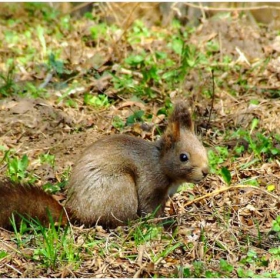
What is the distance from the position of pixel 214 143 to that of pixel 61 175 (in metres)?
1.49

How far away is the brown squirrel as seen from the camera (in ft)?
17.4

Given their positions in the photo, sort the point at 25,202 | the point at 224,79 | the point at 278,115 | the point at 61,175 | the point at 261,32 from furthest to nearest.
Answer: the point at 261,32
the point at 224,79
the point at 278,115
the point at 61,175
the point at 25,202

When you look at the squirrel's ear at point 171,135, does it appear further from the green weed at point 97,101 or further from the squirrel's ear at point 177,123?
the green weed at point 97,101

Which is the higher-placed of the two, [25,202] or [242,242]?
[25,202]

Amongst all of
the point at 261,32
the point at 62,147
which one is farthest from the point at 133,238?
the point at 261,32

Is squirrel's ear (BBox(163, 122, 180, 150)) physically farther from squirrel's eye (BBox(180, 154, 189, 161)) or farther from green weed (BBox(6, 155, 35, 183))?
green weed (BBox(6, 155, 35, 183))

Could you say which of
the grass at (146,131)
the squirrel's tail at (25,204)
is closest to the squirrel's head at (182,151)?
the grass at (146,131)

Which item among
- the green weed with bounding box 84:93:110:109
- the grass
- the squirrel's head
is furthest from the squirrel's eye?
the green weed with bounding box 84:93:110:109

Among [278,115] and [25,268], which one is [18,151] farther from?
[278,115]

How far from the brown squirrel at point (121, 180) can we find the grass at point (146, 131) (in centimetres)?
13

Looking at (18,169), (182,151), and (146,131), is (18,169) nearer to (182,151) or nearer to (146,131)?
(146,131)

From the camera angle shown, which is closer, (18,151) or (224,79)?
(18,151)

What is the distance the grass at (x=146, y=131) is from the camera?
4.98 m

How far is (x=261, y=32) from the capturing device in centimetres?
914
